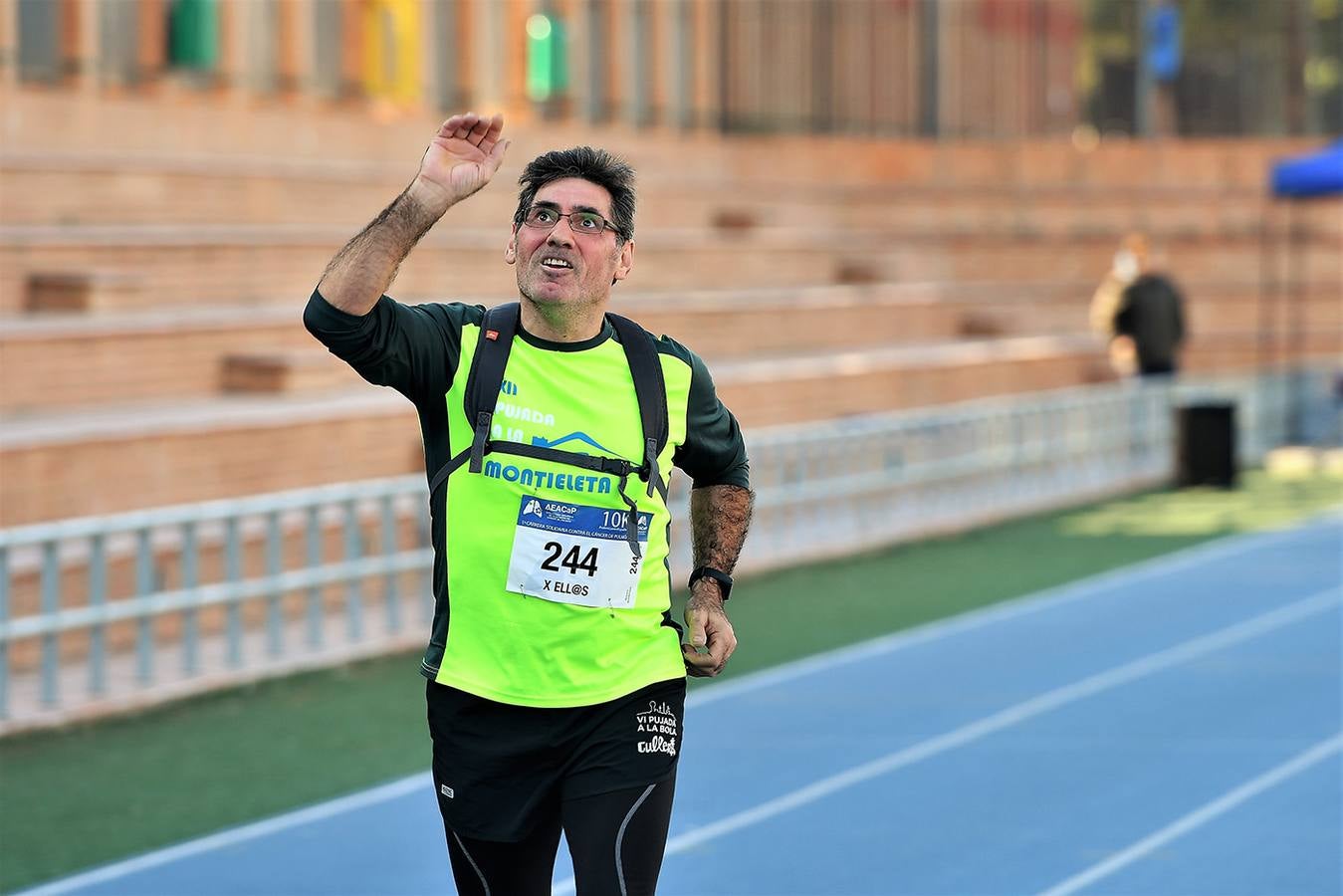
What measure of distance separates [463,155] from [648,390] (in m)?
0.61

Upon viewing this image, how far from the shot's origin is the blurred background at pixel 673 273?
12.4m

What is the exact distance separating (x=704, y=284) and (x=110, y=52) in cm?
620

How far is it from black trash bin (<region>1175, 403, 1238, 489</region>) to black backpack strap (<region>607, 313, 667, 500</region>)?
17.5 meters

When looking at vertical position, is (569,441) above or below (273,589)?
above

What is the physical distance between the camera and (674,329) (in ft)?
70.9

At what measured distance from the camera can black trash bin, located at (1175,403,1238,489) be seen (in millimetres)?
21750

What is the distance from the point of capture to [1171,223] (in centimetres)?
2955

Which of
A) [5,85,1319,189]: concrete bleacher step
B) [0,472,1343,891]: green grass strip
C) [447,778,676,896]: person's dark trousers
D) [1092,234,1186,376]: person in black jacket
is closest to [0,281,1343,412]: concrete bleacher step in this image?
[5,85,1319,189]: concrete bleacher step

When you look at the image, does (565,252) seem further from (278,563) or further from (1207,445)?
(1207,445)

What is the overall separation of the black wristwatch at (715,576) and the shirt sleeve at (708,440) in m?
0.18

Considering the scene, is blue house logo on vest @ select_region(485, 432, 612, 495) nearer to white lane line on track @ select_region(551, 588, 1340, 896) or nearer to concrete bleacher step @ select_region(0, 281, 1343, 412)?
white lane line on track @ select_region(551, 588, 1340, 896)

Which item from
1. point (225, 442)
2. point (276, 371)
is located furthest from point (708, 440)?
point (276, 371)

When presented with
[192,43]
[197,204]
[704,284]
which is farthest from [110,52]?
[704,284]

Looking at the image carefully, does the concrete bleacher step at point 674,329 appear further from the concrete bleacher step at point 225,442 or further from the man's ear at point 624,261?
the man's ear at point 624,261
